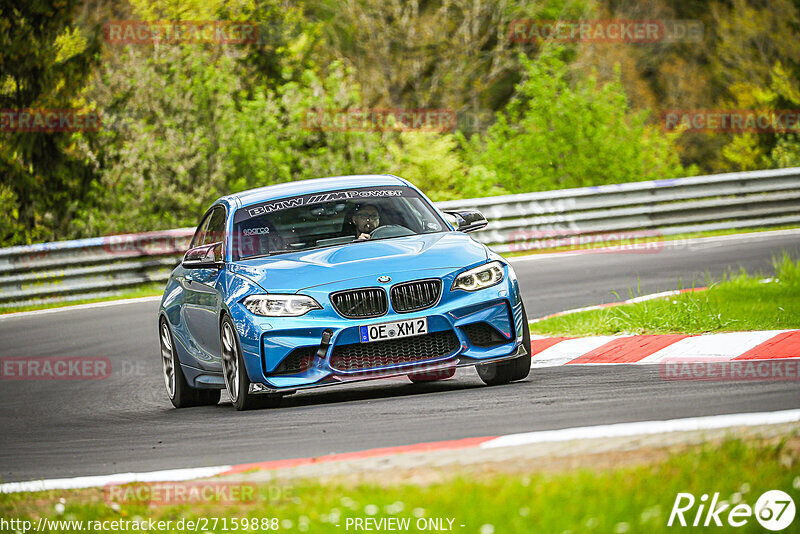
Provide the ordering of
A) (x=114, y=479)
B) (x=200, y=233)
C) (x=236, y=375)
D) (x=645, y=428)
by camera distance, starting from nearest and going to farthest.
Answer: (x=645, y=428) → (x=114, y=479) → (x=236, y=375) → (x=200, y=233)

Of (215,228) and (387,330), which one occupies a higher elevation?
(215,228)

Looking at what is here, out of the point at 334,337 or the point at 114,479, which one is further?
the point at 334,337

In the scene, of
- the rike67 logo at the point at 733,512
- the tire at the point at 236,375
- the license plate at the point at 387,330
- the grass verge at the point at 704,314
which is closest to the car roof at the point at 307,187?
the tire at the point at 236,375

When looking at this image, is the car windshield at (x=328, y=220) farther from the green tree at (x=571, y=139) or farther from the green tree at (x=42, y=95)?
the green tree at (x=571, y=139)

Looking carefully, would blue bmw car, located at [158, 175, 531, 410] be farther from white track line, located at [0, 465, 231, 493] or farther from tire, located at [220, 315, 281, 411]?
white track line, located at [0, 465, 231, 493]

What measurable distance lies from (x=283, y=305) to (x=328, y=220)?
56.1 inches

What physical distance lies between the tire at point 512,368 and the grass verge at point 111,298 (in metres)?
10.3

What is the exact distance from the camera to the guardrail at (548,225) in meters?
18.7

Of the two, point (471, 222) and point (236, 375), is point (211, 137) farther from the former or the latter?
point (236, 375)

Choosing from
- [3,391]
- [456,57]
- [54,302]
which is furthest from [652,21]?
[3,391]

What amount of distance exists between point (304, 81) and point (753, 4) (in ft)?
89.6

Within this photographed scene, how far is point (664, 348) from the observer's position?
9805mm

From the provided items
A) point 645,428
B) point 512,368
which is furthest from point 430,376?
point 645,428

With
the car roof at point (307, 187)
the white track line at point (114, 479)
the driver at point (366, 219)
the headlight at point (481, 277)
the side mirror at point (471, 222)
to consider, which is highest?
the car roof at point (307, 187)
